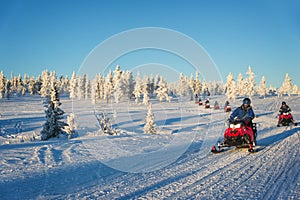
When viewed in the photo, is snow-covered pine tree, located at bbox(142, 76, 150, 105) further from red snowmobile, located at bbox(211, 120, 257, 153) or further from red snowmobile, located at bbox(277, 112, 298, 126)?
red snowmobile, located at bbox(211, 120, 257, 153)

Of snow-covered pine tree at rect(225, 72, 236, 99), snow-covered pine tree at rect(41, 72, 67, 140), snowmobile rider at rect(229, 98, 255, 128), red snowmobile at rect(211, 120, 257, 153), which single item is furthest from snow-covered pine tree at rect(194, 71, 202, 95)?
red snowmobile at rect(211, 120, 257, 153)

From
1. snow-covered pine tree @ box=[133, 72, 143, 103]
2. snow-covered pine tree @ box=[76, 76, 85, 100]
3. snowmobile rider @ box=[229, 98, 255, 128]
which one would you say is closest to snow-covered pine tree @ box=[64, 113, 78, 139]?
snowmobile rider @ box=[229, 98, 255, 128]

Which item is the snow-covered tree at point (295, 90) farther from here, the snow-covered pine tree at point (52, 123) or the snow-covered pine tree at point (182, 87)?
the snow-covered pine tree at point (52, 123)

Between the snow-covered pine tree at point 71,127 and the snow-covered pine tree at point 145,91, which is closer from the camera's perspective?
the snow-covered pine tree at point 71,127

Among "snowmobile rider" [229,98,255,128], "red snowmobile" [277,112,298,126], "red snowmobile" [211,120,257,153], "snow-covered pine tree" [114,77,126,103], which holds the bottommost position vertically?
"red snowmobile" [277,112,298,126]

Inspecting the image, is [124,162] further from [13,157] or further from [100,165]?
[13,157]

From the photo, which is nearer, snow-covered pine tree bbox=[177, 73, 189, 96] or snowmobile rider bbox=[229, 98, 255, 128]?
snowmobile rider bbox=[229, 98, 255, 128]

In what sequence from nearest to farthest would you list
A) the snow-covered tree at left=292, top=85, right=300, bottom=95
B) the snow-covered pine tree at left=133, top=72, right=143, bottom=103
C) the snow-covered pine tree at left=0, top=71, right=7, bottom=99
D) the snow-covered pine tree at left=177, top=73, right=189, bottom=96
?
the snow-covered pine tree at left=133, top=72, right=143, bottom=103 → the snow-covered pine tree at left=177, top=73, right=189, bottom=96 → the snow-covered pine tree at left=0, top=71, right=7, bottom=99 → the snow-covered tree at left=292, top=85, right=300, bottom=95

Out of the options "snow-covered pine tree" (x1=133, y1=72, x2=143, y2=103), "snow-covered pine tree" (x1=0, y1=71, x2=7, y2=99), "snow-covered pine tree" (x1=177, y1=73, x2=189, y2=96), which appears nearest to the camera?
"snow-covered pine tree" (x1=133, y1=72, x2=143, y2=103)

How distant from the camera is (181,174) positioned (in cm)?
654

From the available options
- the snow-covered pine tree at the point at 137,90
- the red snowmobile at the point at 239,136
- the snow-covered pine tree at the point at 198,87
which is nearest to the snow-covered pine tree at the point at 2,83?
the snow-covered pine tree at the point at 137,90

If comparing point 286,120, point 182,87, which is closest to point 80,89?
point 182,87

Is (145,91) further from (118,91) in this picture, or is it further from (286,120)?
(286,120)

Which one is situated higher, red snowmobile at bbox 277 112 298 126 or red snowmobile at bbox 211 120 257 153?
red snowmobile at bbox 211 120 257 153
